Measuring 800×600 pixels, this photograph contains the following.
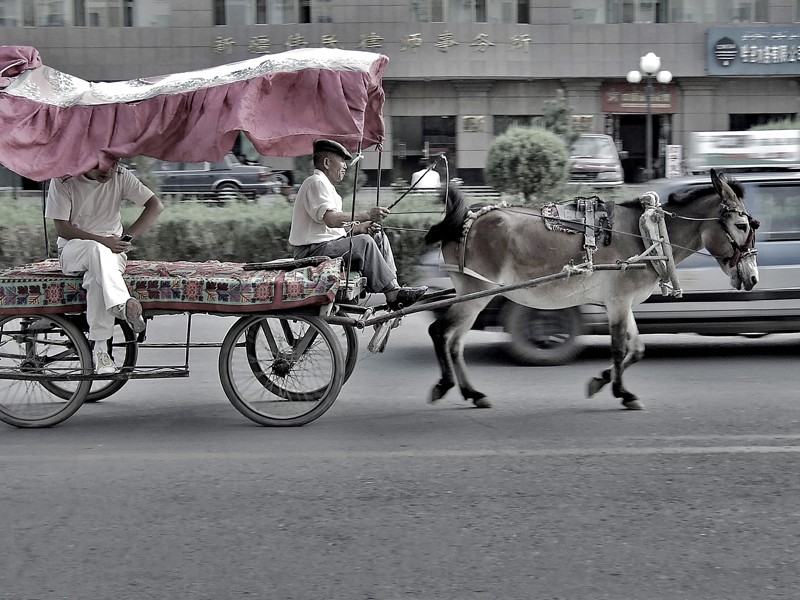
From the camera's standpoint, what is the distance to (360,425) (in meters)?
6.57

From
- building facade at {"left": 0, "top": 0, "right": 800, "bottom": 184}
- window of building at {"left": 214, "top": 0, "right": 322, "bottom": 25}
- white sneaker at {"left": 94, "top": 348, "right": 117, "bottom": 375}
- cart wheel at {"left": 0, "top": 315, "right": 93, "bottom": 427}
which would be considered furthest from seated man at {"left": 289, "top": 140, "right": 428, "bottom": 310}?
window of building at {"left": 214, "top": 0, "right": 322, "bottom": 25}

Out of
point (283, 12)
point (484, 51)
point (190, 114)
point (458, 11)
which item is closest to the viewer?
point (190, 114)

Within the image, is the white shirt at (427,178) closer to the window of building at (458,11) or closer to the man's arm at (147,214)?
the man's arm at (147,214)

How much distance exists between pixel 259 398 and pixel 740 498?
10.4ft

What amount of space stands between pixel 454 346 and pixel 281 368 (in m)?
1.24

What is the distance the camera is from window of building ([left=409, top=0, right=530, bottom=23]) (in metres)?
31.2

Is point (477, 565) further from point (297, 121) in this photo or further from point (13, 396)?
point (13, 396)

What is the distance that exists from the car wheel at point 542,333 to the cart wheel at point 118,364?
323 centimetres

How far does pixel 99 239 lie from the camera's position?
6324mm

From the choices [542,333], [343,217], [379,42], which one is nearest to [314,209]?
[343,217]

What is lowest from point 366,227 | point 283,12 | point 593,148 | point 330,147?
point 366,227

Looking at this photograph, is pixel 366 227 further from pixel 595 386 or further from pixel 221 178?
pixel 221 178

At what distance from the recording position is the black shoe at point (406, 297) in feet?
21.7

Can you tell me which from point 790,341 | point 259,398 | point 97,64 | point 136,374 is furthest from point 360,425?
point 97,64
